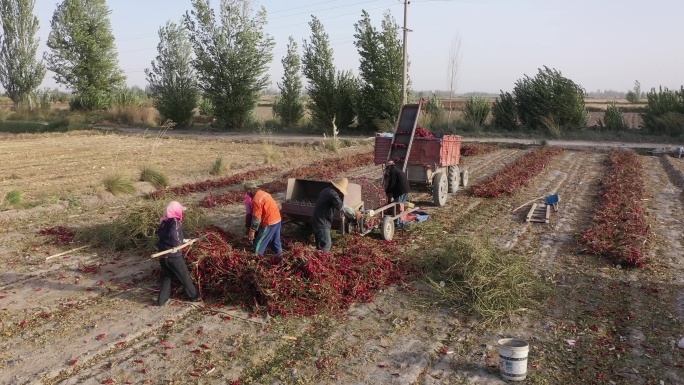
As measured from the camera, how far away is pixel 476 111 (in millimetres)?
35406

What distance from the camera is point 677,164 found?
1977cm

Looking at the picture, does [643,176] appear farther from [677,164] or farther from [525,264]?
[525,264]

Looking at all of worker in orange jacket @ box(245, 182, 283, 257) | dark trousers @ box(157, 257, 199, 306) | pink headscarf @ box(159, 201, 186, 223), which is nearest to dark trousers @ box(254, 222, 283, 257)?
worker in orange jacket @ box(245, 182, 283, 257)

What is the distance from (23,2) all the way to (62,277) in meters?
49.0

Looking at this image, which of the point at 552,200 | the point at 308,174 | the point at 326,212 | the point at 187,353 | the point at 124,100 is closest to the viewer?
the point at 187,353

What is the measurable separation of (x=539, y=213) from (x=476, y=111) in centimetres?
2466

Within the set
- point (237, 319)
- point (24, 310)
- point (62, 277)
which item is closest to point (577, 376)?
point (237, 319)

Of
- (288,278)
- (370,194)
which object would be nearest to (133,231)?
(288,278)

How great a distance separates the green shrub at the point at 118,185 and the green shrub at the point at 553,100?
26568 millimetres

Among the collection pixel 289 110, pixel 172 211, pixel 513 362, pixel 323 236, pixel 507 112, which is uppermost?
pixel 289 110

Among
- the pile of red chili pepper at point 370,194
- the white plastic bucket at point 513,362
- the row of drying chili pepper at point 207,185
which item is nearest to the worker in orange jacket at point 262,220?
the pile of red chili pepper at point 370,194

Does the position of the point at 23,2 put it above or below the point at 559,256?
above

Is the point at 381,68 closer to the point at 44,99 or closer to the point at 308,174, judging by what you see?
the point at 308,174

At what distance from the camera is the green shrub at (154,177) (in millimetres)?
14836
